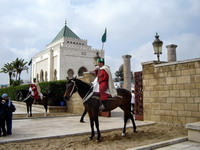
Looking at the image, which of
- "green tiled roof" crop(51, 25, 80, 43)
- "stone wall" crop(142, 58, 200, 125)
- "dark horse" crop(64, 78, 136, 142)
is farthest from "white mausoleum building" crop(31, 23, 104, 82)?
"dark horse" crop(64, 78, 136, 142)

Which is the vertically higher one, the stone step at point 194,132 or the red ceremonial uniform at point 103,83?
the red ceremonial uniform at point 103,83

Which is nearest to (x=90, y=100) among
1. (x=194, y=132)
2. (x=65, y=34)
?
(x=194, y=132)

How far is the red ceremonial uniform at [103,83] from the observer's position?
19.4 ft

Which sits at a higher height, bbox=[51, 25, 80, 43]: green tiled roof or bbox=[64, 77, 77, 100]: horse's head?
bbox=[51, 25, 80, 43]: green tiled roof

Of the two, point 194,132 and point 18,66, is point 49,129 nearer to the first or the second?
point 194,132

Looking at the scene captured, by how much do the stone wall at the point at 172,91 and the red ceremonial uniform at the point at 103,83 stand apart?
4.01m

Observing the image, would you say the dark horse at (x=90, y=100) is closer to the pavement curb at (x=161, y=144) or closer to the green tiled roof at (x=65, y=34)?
the pavement curb at (x=161, y=144)

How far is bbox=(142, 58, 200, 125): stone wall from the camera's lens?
8.04m

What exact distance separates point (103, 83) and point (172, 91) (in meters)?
4.17

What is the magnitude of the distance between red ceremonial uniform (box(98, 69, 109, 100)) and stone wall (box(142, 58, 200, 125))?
13.2 feet

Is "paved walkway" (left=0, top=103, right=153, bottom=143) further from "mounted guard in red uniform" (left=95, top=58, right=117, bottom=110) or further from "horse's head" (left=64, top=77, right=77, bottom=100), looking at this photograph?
"mounted guard in red uniform" (left=95, top=58, right=117, bottom=110)

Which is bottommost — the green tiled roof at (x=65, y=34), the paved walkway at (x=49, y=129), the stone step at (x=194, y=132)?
the paved walkway at (x=49, y=129)

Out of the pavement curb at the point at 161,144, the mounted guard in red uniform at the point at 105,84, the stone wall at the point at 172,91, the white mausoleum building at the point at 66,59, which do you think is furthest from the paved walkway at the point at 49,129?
the white mausoleum building at the point at 66,59

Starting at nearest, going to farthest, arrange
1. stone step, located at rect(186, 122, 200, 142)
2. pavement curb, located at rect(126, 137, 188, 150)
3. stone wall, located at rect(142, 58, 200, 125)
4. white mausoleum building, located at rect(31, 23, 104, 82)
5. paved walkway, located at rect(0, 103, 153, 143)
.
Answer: pavement curb, located at rect(126, 137, 188, 150)
stone step, located at rect(186, 122, 200, 142)
paved walkway, located at rect(0, 103, 153, 143)
stone wall, located at rect(142, 58, 200, 125)
white mausoleum building, located at rect(31, 23, 104, 82)
